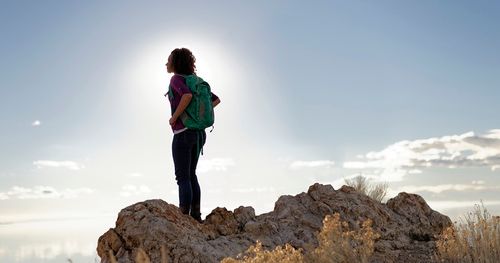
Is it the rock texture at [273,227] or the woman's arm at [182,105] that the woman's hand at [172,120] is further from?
the rock texture at [273,227]

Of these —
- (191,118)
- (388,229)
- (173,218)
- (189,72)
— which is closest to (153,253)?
(173,218)

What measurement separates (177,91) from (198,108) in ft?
1.06

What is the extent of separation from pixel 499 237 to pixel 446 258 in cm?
66

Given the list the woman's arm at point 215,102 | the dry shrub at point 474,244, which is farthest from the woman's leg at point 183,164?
the dry shrub at point 474,244

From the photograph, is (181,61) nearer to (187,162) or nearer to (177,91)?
(177,91)

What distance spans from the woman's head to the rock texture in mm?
1650

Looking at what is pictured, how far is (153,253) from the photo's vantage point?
6.69m

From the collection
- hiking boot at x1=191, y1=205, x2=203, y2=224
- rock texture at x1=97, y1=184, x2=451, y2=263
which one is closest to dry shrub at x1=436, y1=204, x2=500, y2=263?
rock texture at x1=97, y1=184, x2=451, y2=263

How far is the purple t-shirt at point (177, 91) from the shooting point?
7527mm

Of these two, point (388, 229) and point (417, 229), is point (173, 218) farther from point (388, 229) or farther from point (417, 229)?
point (417, 229)

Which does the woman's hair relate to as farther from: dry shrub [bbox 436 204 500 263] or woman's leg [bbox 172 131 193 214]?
dry shrub [bbox 436 204 500 263]

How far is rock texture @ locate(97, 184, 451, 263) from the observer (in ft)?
22.3

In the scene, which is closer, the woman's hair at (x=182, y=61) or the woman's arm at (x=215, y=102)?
the woman's hair at (x=182, y=61)

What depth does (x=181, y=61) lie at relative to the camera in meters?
7.74
